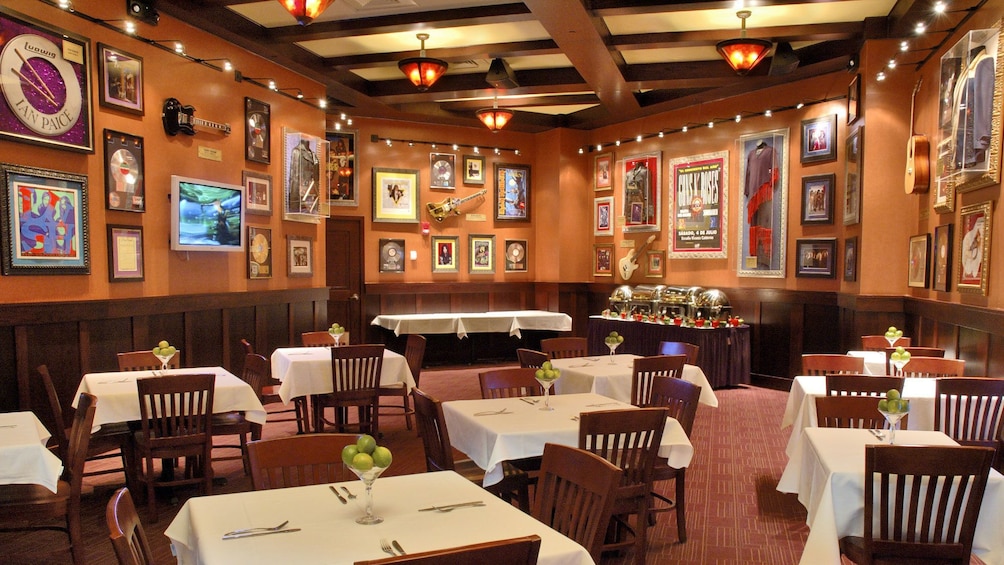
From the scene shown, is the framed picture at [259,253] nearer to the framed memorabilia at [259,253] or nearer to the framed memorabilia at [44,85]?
the framed memorabilia at [259,253]

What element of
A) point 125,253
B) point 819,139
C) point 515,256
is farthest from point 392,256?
point 819,139

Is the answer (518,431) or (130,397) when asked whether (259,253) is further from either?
(518,431)

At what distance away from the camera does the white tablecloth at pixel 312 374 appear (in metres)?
6.02

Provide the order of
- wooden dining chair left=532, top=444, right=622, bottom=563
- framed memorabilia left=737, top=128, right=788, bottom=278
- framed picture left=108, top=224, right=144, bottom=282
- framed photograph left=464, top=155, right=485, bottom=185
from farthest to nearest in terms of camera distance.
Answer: framed photograph left=464, top=155, right=485, bottom=185
framed memorabilia left=737, top=128, right=788, bottom=278
framed picture left=108, top=224, right=144, bottom=282
wooden dining chair left=532, top=444, right=622, bottom=563

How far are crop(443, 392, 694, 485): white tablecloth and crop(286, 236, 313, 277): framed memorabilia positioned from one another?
5292 mm

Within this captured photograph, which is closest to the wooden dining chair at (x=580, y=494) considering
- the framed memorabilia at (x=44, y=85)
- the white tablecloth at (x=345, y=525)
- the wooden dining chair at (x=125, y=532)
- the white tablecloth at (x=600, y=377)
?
the white tablecloth at (x=345, y=525)

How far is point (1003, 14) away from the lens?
5273mm

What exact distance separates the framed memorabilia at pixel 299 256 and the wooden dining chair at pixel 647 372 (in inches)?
199

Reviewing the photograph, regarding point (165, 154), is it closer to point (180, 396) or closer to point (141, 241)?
point (141, 241)

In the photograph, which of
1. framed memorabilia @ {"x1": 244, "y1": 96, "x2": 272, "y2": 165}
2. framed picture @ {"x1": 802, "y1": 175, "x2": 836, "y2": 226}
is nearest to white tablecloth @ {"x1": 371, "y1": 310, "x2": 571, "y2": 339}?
framed memorabilia @ {"x1": 244, "y1": 96, "x2": 272, "y2": 165}

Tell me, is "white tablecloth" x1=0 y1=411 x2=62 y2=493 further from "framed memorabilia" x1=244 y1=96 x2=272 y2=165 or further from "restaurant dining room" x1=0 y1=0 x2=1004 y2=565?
"framed memorabilia" x1=244 y1=96 x2=272 y2=165

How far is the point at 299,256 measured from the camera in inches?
358

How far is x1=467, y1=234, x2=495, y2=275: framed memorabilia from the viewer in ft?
40.5

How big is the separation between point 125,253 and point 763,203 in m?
7.58
